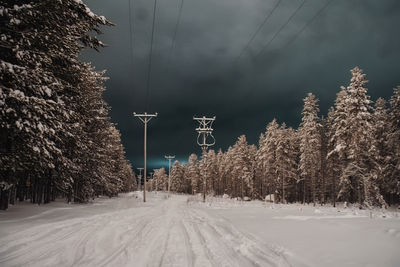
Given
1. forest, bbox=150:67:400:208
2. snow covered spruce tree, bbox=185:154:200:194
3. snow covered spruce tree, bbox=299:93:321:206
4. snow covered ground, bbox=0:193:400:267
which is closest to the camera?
snow covered ground, bbox=0:193:400:267

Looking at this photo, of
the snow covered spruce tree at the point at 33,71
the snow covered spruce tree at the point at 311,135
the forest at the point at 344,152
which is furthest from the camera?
the snow covered spruce tree at the point at 311,135

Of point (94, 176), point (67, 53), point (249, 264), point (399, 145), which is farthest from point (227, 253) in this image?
point (399, 145)

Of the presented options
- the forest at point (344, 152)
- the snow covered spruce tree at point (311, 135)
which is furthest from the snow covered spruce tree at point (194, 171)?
the snow covered spruce tree at point (311, 135)

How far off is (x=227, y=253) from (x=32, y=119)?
869 centimetres

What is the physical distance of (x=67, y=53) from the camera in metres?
11.9

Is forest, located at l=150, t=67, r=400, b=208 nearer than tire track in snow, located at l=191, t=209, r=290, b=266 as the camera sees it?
No

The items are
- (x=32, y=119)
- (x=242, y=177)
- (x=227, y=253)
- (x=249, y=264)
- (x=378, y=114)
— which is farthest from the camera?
(x=242, y=177)

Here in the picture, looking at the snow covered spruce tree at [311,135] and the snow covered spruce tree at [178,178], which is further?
the snow covered spruce tree at [178,178]

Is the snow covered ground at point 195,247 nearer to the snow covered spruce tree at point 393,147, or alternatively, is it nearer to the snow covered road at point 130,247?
the snow covered road at point 130,247

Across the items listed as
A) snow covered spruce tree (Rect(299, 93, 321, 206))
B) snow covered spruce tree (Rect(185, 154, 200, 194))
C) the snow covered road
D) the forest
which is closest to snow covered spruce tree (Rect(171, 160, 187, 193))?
snow covered spruce tree (Rect(185, 154, 200, 194))

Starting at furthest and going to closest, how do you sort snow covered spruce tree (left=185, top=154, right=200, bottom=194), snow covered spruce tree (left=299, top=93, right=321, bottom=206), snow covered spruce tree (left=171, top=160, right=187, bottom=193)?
snow covered spruce tree (left=171, top=160, right=187, bottom=193), snow covered spruce tree (left=185, top=154, right=200, bottom=194), snow covered spruce tree (left=299, top=93, right=321, bottom=206)

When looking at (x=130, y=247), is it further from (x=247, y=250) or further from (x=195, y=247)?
(x=247, y=250)

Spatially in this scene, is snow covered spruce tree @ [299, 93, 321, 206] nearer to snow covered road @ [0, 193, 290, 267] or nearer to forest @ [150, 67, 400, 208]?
forest @ [150, 67, 400, 208]

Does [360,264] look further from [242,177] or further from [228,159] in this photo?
[228,159]
